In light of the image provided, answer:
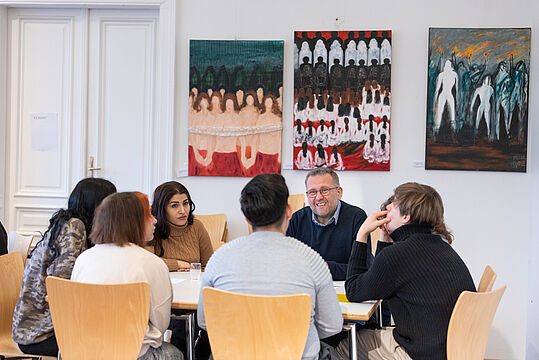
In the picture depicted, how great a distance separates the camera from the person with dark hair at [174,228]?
11.8 ft

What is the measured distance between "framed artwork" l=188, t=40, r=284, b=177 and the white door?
19.6 inches

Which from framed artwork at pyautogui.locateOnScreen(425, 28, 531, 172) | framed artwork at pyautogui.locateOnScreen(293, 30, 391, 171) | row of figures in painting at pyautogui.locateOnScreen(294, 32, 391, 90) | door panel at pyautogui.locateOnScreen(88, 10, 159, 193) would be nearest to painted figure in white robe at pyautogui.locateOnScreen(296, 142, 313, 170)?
framed artwork at pyautogui.locateOnScreen(293, 30, 391, 171)

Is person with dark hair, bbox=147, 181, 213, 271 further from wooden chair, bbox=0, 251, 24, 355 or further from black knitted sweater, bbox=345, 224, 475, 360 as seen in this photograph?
black knitted sweater, bbox=345, 224, 475, 360

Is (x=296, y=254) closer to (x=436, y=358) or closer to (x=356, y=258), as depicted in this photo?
(x=356, y=258)

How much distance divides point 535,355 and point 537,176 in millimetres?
1364

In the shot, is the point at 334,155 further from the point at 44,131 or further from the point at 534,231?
the point at 44,131

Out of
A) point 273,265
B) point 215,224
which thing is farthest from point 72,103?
point 273,265

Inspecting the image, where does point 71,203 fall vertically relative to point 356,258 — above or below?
above

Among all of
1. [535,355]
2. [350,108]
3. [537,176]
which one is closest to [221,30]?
[350,108]

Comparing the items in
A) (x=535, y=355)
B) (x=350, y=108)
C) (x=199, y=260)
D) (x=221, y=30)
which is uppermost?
(x=221, y=30)

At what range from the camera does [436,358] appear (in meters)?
2.50

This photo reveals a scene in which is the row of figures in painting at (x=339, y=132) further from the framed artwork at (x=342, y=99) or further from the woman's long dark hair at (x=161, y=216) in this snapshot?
the woman's long dark hair at (x=161, y=216)

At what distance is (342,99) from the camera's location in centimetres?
480

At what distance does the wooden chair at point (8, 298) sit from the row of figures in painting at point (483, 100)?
3.27m
